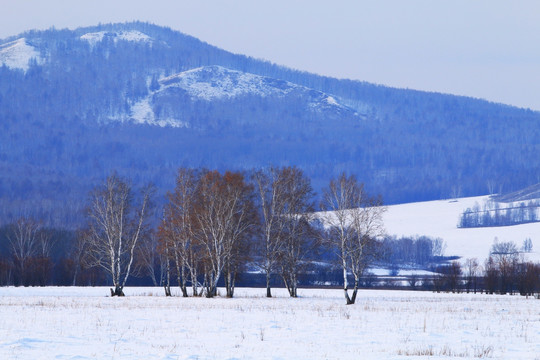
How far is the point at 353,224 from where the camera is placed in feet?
177

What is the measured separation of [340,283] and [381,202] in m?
88.1

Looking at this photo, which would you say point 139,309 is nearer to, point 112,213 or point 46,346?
point 46,346

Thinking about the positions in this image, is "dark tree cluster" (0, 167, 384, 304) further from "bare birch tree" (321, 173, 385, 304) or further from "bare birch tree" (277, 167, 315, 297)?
"bare birch tree" (321, 173, 385, 304)

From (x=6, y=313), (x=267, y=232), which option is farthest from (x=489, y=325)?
(x=267, y=232)

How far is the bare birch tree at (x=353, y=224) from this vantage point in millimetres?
53281

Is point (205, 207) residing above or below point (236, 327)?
above

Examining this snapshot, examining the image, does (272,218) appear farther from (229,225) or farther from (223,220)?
(223,220)

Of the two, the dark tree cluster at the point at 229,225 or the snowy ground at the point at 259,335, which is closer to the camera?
the snowy ground at the point at 259,335

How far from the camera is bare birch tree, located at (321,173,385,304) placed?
5328 cm

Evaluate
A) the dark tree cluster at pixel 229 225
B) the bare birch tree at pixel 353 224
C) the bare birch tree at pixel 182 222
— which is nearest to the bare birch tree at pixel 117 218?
the dark tree cluster at pixel 229 225

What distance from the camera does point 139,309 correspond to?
39.8 meters

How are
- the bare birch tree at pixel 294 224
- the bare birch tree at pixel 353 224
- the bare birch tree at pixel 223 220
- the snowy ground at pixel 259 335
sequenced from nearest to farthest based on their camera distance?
the snowy ground at pixel 259 335 < the bare birch tree at pixel 353 224 < the bare birch tree at pixel 223 220 < the bare birch tree at pixel 294 224

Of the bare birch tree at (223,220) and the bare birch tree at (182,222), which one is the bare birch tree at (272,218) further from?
the bare birch tree at (182,222)

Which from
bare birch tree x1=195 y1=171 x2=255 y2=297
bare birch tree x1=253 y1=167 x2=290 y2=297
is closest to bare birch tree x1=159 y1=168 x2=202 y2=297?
bare birch tree x1=195 y1=171 x2=255 y2=297
